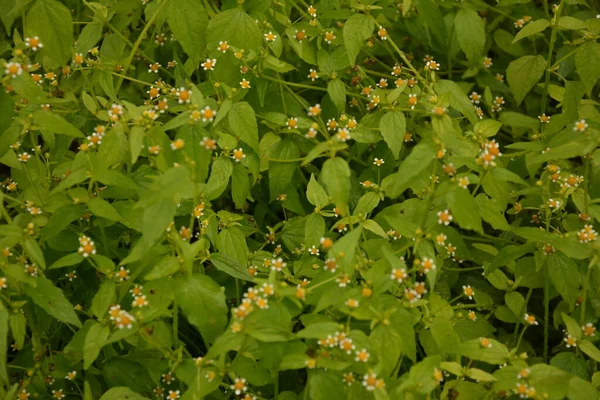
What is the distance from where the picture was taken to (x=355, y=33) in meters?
2.44

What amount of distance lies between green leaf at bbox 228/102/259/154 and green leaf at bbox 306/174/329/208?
0.23 metres

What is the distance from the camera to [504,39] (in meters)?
3.17

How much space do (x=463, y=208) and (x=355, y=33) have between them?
89 cm

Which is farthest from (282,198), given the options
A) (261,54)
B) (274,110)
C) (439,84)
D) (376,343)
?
(376,343)

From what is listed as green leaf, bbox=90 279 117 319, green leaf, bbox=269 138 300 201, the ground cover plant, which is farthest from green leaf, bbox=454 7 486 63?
green leaf, bbox=90 279 117 319

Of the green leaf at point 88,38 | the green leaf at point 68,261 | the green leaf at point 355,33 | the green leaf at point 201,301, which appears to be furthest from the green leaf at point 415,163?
the green leaf at point 88,38

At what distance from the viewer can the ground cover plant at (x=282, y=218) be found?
6.06 ft

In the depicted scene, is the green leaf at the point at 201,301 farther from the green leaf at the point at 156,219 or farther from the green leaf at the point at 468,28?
the green leaf at the point at 468,28

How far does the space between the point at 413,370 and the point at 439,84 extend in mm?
1125

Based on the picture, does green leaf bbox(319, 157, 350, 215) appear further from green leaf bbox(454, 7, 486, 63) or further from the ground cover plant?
green leaf bbox(454, 7, 486, 63)

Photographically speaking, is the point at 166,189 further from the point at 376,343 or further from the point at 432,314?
the point at 432,314

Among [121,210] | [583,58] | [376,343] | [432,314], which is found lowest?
[432,314]

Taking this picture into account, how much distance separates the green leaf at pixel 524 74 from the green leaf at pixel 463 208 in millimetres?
1117

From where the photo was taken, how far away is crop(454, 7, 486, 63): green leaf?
109 inches
